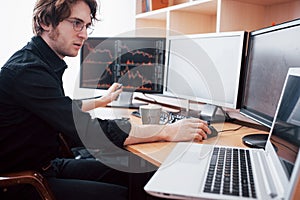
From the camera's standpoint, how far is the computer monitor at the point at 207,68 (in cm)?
126

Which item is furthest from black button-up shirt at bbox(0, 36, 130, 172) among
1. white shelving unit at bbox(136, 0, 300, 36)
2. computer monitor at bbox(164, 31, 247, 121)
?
white shelving unit at bbox(136, 0, 300, 36)

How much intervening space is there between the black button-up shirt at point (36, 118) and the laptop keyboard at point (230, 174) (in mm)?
349

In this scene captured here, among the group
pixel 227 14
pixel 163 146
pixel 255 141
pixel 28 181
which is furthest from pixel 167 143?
pixel 227 14

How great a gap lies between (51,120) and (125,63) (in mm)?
879

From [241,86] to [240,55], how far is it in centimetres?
14

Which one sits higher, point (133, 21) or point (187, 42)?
point (133, 21)

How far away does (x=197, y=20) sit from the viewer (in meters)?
1.91

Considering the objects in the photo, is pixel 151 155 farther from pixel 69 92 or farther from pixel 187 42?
pixel 69 92

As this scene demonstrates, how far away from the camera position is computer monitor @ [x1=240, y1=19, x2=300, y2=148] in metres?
0.91

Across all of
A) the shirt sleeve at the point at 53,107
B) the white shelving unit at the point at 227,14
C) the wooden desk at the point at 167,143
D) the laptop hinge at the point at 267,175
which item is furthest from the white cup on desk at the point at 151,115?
the white shelving unit at the point at 227,14

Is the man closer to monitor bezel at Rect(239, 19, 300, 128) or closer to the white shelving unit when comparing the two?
monitor bezel at Rect(239, 19, 300, 128)

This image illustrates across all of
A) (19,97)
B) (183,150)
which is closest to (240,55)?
(183,150)

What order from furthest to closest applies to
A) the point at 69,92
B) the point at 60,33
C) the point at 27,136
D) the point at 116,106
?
1. the point at 69,92
2. the point at 116,106
3. the point at 60,33
4. the point at 27,136

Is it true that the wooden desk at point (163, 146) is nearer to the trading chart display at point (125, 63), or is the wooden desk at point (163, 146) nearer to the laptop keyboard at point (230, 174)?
the laptop keyboard at point (230, 174)
